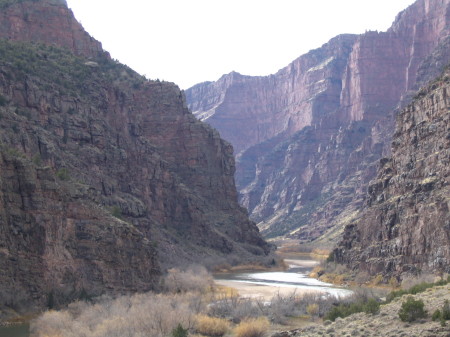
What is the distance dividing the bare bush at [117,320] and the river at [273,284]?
25.4 m

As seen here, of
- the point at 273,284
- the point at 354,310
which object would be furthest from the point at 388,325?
the point at 273,284

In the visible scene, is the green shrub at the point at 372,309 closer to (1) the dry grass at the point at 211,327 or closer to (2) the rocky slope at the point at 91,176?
(1) the dry grass at the point at 211,327

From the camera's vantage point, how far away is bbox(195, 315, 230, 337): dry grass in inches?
2562

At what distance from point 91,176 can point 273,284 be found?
98.1 feet

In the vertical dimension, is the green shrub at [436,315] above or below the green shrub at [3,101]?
below

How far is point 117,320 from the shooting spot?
63.6 meters

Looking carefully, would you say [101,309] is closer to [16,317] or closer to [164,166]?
[16,317]

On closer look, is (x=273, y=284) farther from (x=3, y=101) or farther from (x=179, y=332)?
(x=179, y=332)

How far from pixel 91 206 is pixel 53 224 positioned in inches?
329

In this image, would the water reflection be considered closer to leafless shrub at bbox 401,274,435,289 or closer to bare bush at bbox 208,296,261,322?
leafless shrub at bbox 401,274,435,289

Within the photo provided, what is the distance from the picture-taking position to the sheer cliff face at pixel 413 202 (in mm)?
99812

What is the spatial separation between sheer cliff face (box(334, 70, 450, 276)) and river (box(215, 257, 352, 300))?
693 centimetres

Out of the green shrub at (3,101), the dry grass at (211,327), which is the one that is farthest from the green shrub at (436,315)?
the green shrub at (3,101)

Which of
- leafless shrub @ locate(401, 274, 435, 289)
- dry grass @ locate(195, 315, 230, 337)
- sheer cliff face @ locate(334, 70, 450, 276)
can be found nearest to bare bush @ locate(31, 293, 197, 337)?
dry grass @ locate(195, 315, 230, 337)
